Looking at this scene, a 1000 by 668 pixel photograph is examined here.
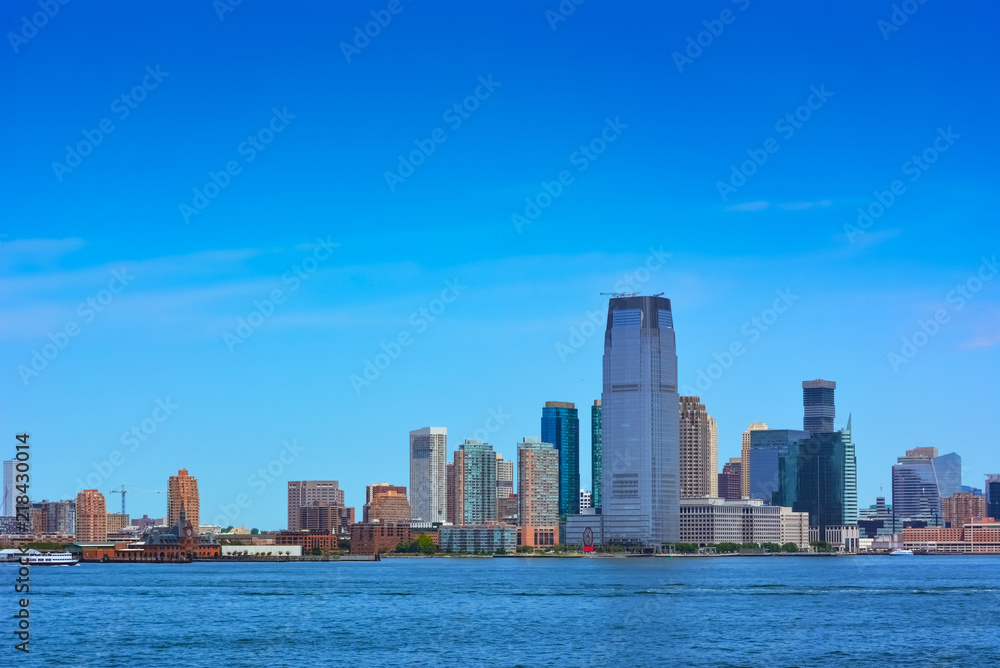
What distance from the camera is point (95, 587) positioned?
457 ft

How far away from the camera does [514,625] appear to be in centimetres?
8888

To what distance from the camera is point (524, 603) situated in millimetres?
109625

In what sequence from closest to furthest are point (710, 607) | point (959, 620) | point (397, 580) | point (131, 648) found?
point (131, 648) < point (959, 620) < point (710, 607) < point (397, 580)

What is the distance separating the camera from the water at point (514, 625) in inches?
2820

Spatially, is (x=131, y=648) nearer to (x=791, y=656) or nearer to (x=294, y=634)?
(x=294, y=634)

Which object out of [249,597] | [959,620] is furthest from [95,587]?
[959,620]

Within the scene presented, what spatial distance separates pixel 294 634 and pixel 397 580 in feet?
253

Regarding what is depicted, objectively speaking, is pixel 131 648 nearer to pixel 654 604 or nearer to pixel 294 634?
pixel 294 634

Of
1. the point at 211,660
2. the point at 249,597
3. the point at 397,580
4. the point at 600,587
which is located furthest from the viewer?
the point at 397,580

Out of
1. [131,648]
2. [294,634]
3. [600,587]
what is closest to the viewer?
[131,648]

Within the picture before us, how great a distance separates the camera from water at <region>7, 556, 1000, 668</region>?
71.6m

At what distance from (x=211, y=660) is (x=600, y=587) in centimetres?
6966

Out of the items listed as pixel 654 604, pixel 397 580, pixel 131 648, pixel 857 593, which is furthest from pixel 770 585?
pixel 131 648

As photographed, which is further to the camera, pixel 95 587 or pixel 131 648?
pixel 95 587
